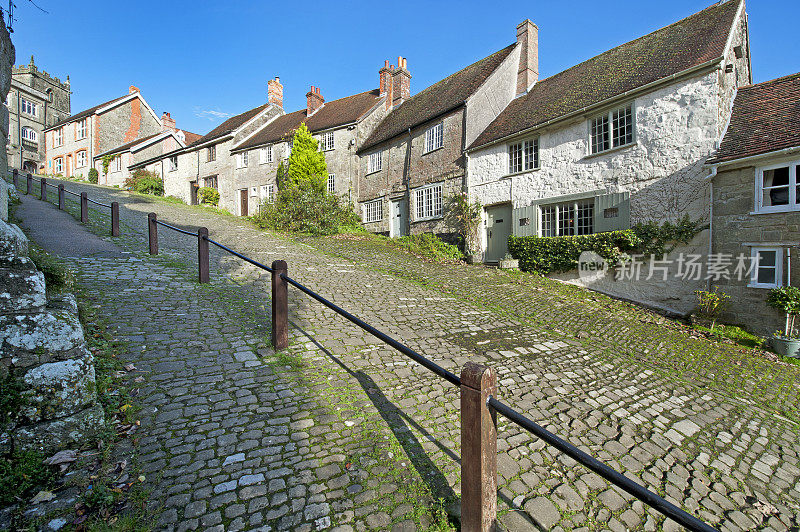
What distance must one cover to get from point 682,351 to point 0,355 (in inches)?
379

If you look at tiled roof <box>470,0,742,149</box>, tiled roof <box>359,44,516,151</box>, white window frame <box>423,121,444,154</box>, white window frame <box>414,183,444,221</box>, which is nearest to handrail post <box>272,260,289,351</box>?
tiled roof <box>470,0,742,149</box>

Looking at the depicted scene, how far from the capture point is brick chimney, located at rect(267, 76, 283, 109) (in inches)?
1217

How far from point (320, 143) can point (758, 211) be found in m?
21.6

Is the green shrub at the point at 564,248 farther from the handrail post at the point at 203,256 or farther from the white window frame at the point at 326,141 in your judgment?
the white window frame at the point at 326,141

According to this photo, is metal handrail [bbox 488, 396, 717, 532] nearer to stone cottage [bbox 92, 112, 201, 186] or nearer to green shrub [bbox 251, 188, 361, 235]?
green shrub [bbox 251, 188, 361, 235]

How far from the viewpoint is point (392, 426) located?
3.47m

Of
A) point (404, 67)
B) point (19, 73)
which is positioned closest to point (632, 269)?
point (404, 67)

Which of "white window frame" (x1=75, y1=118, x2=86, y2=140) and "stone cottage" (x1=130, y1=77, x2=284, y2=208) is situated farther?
"white window frame" (x1=75, y1=118, x2=86, y2=140)

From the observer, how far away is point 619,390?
489 cm

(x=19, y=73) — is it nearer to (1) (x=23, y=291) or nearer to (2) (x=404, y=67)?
(2) (x=404, y=67)

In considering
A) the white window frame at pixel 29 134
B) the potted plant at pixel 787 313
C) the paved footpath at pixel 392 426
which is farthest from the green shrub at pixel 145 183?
the potted plant at pixel 787 313

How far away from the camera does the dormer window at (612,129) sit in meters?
11.9

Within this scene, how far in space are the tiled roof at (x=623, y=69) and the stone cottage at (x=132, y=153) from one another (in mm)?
32586

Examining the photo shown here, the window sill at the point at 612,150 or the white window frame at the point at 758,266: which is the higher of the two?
the window sill at the point at 612,150
